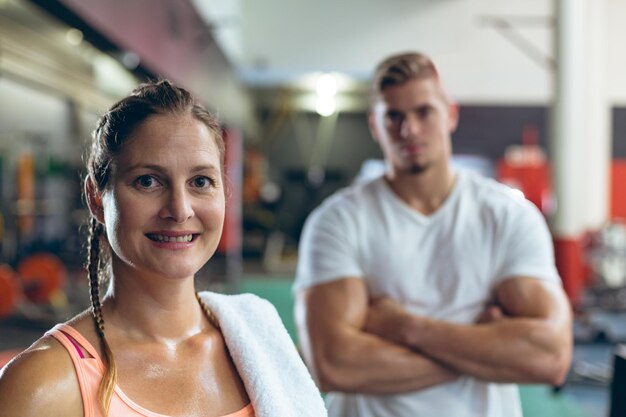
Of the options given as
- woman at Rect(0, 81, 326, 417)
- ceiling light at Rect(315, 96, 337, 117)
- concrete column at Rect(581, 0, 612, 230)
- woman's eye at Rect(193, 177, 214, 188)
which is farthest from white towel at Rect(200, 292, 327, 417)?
ceiling light at Rect(315, 96, 337, 117)

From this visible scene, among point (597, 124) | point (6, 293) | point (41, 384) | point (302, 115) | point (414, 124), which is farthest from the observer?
point (302, 115)

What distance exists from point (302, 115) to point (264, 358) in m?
16.3

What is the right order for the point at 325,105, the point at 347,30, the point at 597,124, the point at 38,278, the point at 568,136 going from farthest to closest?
1. the point at 325,105
2. the point at 597,124
3. the point at 347,30
4. the point at 568,136
5. the point at 38,278

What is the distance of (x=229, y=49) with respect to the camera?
1108cm

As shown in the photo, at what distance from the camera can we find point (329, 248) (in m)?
1.92

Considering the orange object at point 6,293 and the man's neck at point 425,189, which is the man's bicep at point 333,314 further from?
the orange object at point 6,293

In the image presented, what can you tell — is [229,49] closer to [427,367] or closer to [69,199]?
[69,199]

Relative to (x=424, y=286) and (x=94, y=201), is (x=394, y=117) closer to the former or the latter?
(x=424, y=286)

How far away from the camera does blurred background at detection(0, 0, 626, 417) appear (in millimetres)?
5891

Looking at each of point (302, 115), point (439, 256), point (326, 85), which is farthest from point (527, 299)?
point (302, 115)

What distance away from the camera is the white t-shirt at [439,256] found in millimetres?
1848

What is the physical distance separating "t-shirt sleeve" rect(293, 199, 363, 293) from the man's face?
210mm

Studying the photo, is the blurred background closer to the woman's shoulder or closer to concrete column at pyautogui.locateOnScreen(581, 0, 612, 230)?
concrete column at pyautogui.locateOnScreen(581, 0, 612, 230)

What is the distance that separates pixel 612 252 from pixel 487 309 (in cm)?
792
